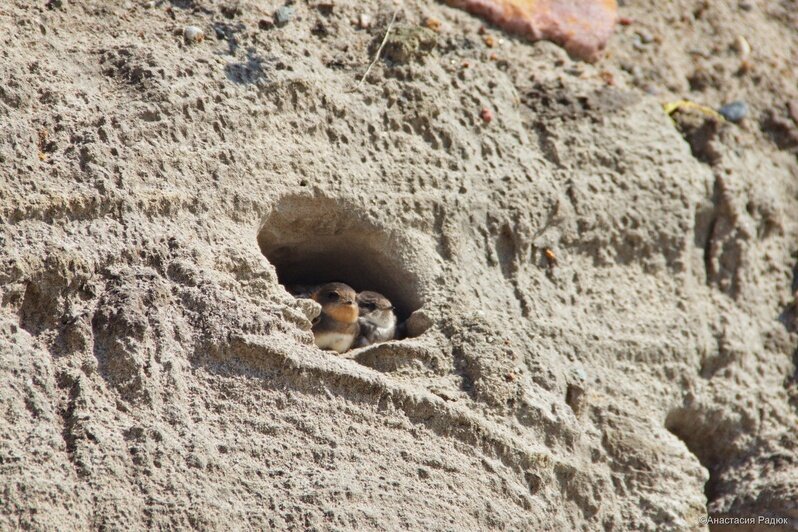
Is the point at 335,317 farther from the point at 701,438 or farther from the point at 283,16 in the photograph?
the point at 701,438

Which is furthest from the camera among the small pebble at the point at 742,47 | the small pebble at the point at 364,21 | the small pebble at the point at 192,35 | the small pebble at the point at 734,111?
the small pebble at the point at 742,47

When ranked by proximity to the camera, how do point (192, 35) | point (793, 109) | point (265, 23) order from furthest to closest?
point (793, 109)
point (265, 23)
point (192, 35)

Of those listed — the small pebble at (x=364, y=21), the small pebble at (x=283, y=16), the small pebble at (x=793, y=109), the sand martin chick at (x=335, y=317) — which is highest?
the small pebble at (x=793, y=109)

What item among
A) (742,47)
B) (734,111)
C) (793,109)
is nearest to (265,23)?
(734,111)

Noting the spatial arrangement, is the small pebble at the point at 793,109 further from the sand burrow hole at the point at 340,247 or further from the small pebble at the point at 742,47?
the sand burrow hole at the point at 340,247

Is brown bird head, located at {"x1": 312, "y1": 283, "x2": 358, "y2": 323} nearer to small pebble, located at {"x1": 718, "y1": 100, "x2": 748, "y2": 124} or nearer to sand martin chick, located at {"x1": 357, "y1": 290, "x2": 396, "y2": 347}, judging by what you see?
sand martin chick, located at {"x1": 357, "y1": 290, "x2": 396, "y2": 347}

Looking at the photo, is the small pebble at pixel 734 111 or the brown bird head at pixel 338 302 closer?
the brown bird head at pixel 338 302

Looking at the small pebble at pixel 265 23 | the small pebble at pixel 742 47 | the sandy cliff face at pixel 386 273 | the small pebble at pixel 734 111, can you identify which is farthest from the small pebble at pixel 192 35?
the small pebble at pixel 742 47
